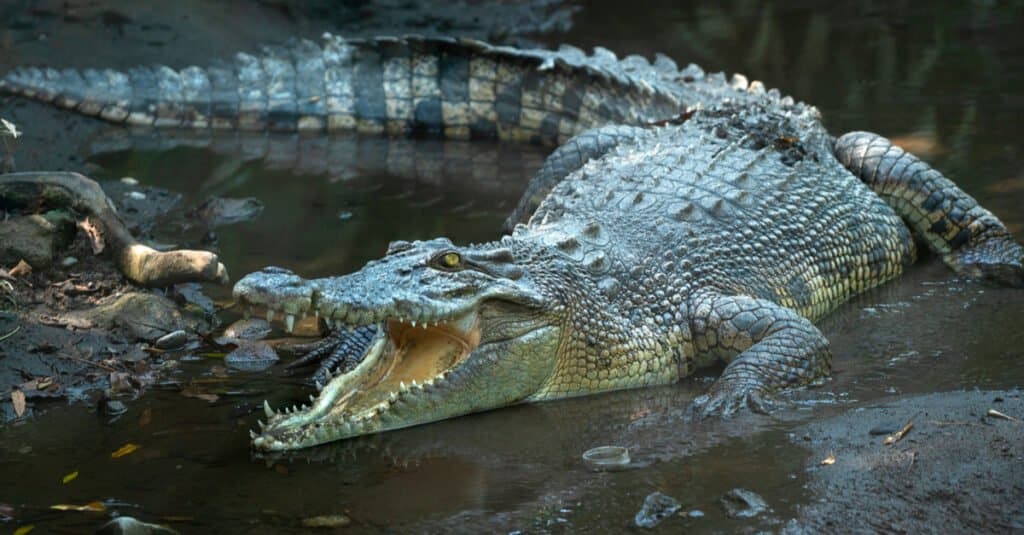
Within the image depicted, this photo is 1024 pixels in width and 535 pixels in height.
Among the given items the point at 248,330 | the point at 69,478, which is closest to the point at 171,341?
the point at 248,330

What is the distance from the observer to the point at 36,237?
5.81 m

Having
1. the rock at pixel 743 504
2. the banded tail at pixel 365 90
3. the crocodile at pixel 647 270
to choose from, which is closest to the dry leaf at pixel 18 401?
the crocodile at pixel 647 270

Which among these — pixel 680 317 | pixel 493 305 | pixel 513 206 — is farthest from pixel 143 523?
pixel 513 206

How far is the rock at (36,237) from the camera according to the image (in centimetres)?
572

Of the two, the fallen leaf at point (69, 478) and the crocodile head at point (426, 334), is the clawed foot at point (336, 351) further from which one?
the fallen leaf at point (69, 478)

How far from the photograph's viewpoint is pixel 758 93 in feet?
24.9

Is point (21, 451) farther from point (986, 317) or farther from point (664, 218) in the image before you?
point (986, 317)

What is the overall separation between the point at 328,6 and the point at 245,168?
529cm

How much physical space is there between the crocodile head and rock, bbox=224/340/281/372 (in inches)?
28.9

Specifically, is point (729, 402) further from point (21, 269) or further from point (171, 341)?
point (21, 269)

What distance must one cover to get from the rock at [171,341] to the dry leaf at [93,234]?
84 centimetres

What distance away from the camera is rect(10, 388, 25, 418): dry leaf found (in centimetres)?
459

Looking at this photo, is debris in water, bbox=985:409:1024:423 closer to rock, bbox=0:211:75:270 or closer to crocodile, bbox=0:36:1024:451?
crocodile, bbox=0:36:1024:451

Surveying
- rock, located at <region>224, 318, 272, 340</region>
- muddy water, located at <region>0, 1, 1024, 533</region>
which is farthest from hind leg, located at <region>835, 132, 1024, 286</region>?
rock, located at <region>224, 318, 272, 340</region>
